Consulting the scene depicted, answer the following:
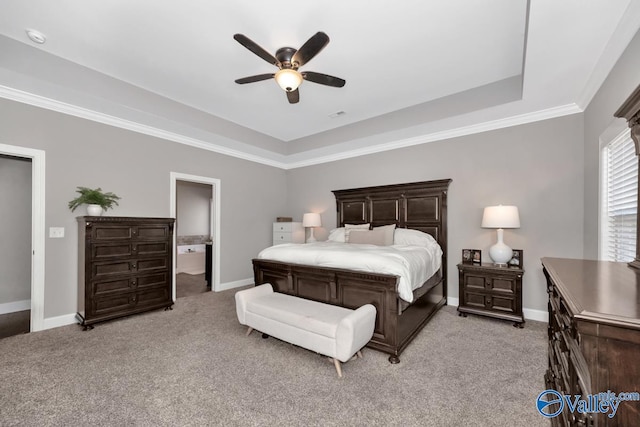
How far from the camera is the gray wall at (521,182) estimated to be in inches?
133

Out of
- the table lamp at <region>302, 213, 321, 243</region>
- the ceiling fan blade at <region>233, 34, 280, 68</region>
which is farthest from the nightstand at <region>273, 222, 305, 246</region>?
the ceiling fan blade at <region>233, 34, 280, 68</region>

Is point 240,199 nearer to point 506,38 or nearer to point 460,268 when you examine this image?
point 460,268

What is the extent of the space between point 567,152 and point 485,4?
2.31m

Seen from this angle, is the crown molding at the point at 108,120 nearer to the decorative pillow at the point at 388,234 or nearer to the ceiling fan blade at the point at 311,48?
the ceiling fan blade at the point at 311,48

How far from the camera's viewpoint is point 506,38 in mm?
2580

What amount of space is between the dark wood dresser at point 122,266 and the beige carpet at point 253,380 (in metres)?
0.37

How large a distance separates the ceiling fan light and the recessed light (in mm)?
2237

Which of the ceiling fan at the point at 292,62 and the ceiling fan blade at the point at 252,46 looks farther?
the ceiling fan at the point at 292,62

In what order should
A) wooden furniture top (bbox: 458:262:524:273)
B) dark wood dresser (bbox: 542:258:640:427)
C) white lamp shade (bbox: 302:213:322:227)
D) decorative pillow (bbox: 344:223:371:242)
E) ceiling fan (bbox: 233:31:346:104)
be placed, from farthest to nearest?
1. white lamp shade (bbox: 302:213:322:227)
2. decorative pillow (bbox: 344:223:371:242)
3. wooden furniture top (bbox: 458:262:524:273)
4. ceiling fan (bbox: 233:31:346:104)
5. dark wood dresser (bbox: 542:258:640:427)

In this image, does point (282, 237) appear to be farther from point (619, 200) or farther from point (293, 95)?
point (619, 200)

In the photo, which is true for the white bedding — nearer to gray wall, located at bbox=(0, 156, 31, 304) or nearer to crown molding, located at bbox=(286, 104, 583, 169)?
crown molding, located at bbox=(286, 104, 583, 169)

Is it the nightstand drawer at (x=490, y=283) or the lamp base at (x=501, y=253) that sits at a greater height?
the lamp base at (x=501, y=253)

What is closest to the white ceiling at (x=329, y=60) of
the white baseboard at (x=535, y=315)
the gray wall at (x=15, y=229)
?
the gray wall at (x=15, y=229)

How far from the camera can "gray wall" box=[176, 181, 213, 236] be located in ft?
25.2
